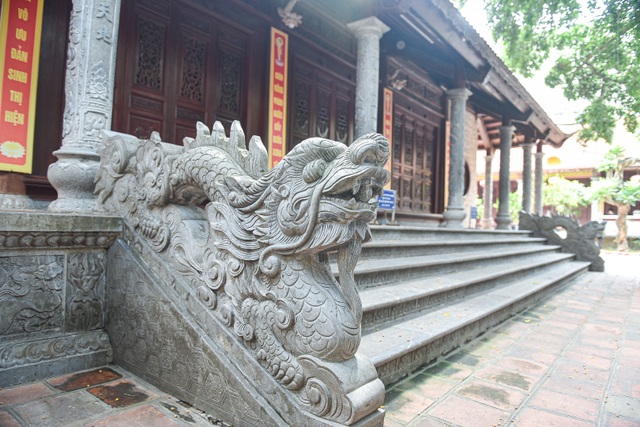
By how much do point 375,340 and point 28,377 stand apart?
69.4 inches

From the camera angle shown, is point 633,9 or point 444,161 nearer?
point 633,9

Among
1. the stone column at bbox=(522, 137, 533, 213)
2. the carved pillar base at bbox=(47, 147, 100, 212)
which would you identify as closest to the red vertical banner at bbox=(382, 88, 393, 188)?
the stone column at bbox=(522, 137, 533, 213)

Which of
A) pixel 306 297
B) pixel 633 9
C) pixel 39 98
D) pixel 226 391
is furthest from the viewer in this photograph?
pixel 633 9

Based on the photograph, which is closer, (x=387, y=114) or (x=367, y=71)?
(x=367, y=71)

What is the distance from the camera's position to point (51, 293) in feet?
6.82

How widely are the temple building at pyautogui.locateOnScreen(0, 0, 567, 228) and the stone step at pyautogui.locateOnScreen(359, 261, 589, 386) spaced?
1996 mm

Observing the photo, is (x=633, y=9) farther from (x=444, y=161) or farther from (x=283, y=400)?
(x=283, y=400)

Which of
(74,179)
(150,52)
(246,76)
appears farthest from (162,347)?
(246,76)

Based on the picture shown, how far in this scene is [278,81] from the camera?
5781mm

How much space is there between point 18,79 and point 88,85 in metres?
1.14

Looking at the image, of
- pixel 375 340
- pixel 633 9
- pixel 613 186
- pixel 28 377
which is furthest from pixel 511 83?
pixel 613 186

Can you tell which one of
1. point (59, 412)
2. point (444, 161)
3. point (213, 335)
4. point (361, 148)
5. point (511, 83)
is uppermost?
point (511, 83)

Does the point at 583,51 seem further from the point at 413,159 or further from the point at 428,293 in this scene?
the point at 428,293

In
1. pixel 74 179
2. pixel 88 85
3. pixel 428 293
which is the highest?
pixel 88 85
